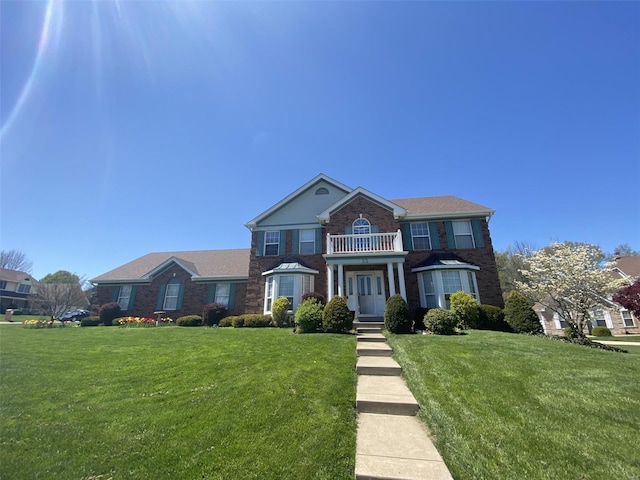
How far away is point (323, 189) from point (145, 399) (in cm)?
1605

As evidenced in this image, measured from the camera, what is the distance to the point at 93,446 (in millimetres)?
3914

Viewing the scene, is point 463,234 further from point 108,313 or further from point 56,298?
point 56,298

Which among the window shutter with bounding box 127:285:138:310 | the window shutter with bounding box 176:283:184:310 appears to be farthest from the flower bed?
the window shutter with bounding box 127:285:138:310

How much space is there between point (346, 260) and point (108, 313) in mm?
18035

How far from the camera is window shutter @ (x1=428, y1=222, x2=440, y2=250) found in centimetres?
1670

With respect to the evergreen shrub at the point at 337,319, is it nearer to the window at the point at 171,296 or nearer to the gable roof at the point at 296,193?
the gable roof at the point at 296,193

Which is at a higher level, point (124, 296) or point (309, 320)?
point (124, 296)

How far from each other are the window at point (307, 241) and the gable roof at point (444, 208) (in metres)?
6.11

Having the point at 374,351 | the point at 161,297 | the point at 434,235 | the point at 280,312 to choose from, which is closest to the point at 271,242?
the point at 280,312

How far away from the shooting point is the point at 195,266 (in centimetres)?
2214

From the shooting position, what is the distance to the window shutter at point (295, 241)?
18.2 meters

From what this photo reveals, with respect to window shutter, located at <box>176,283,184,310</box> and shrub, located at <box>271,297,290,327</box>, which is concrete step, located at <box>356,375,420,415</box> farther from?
window shutter, located at <box>176,283,184,310</box>

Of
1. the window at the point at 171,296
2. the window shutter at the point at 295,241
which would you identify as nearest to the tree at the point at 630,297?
the window shutter at the point at 295,241

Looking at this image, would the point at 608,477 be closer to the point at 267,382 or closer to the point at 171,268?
the point at 267,382
